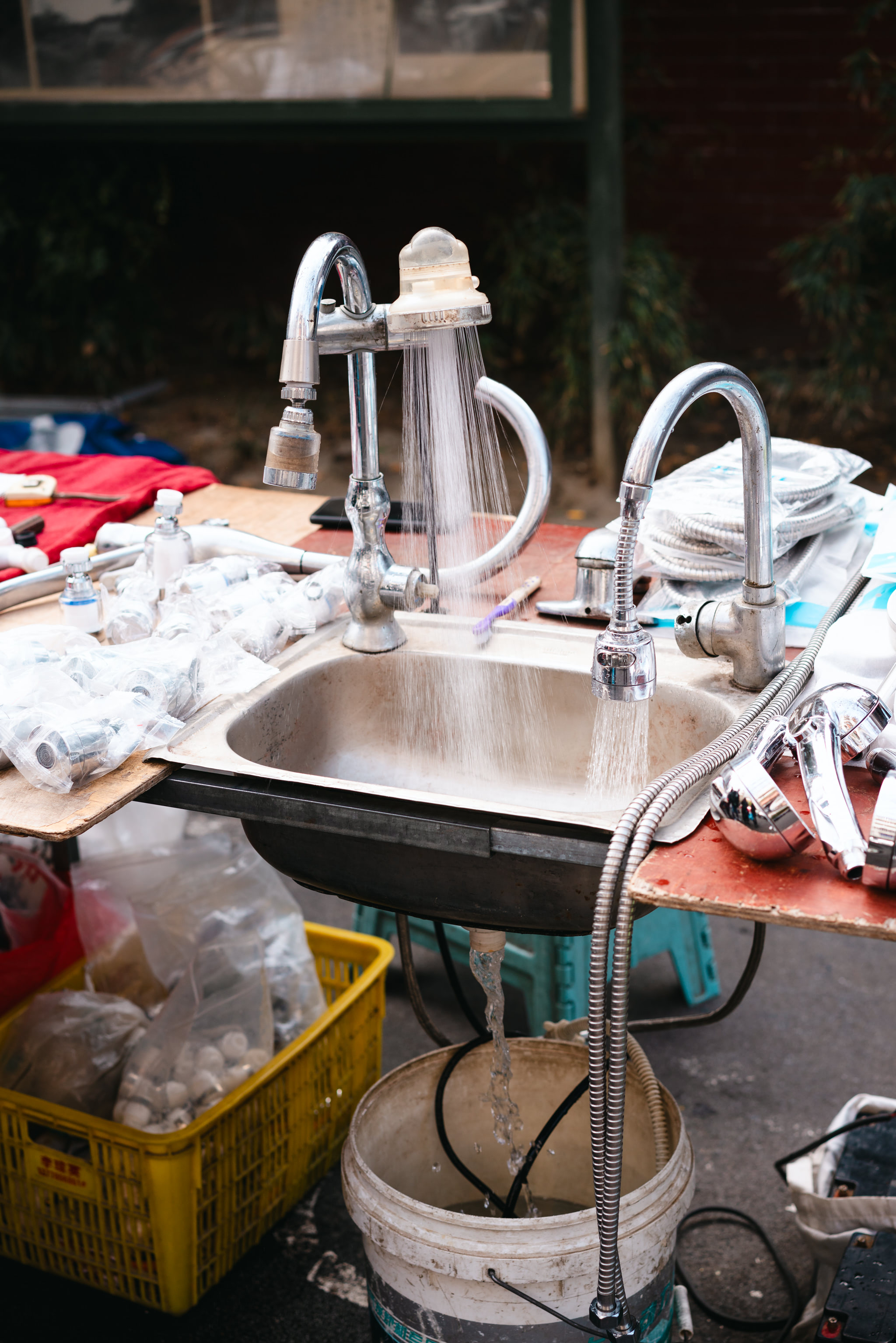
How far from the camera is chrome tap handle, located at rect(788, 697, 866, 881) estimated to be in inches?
42.1

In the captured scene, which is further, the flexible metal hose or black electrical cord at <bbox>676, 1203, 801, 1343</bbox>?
black electrical cord at <bbox>676, 1203, 801, 1343</bbox>

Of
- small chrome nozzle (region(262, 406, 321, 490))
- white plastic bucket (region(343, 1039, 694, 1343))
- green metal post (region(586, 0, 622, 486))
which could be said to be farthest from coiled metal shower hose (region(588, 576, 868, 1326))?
green metal post (region(586, 0, 622, 486))

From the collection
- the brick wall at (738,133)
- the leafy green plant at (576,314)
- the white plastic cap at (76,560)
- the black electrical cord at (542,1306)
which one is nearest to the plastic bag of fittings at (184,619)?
the white plastic cap at (76,560)

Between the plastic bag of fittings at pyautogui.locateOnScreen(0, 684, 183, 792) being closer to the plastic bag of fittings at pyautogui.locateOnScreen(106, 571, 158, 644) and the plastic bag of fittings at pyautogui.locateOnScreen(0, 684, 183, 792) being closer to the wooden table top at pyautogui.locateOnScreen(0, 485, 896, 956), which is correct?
the wooden table top at pyautogui.locateOnScreen(0, 485, 896, 956)

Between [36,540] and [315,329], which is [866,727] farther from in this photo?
[36,540]

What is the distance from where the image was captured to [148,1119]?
1.81 metres

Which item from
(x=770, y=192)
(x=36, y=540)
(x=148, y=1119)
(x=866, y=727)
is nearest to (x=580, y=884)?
(x=866, y=727)

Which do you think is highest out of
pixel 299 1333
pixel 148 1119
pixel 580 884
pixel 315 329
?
pixel 315 329

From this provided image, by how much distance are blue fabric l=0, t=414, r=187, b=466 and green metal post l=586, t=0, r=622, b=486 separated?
193 cm

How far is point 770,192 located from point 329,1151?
4932 millimetres

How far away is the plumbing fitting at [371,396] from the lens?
1.30m

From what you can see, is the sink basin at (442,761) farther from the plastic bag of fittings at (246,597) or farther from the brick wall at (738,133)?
the brick wall at (738,133)

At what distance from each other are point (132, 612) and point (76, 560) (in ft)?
0.39

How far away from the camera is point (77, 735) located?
1.30 meters
